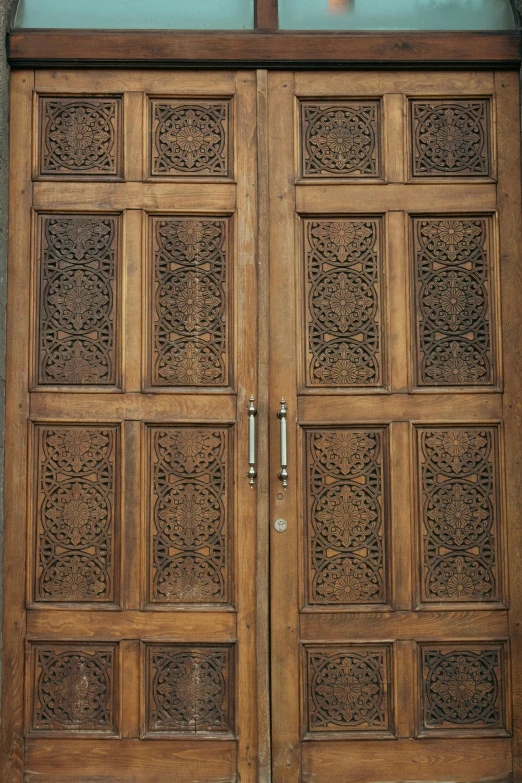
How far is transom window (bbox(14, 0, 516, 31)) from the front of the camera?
4156mm

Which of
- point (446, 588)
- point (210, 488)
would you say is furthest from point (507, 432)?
point (210, 488)

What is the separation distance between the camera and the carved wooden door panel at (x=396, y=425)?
3924mm

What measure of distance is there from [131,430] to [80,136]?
129 centimetres

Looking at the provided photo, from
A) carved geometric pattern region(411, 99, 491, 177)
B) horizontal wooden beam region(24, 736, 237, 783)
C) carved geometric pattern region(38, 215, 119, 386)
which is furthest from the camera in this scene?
carved geometric pattern region(411, 99, 491, 177)

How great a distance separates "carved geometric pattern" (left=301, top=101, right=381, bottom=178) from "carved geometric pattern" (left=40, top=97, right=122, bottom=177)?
2.71ft

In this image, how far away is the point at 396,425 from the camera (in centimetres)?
Result: 401

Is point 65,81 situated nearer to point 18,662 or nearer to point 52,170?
point 52,170

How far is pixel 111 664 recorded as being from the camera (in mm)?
3932

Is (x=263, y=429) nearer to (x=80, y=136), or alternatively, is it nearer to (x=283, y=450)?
(x=283, y=450)

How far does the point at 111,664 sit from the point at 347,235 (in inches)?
81.0

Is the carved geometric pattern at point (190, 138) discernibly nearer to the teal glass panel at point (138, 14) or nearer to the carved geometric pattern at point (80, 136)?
the carved geometric pattern at point (80, 136)

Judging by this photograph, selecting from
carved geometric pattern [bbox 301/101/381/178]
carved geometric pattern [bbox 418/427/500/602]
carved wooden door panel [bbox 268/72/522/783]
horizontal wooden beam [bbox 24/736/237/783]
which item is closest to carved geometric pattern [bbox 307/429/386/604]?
carved wooden door panel [bbox 268/72/522/783]

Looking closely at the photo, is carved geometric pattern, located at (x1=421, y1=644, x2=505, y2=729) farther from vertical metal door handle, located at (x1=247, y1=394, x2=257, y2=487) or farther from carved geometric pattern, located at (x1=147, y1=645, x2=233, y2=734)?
vertical metal door handle, located at (x1=247, y1=394, x2=257, y2=487)

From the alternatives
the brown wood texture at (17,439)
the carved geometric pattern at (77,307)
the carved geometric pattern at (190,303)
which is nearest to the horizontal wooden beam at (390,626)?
the carved geometric pattern at (190,303)
